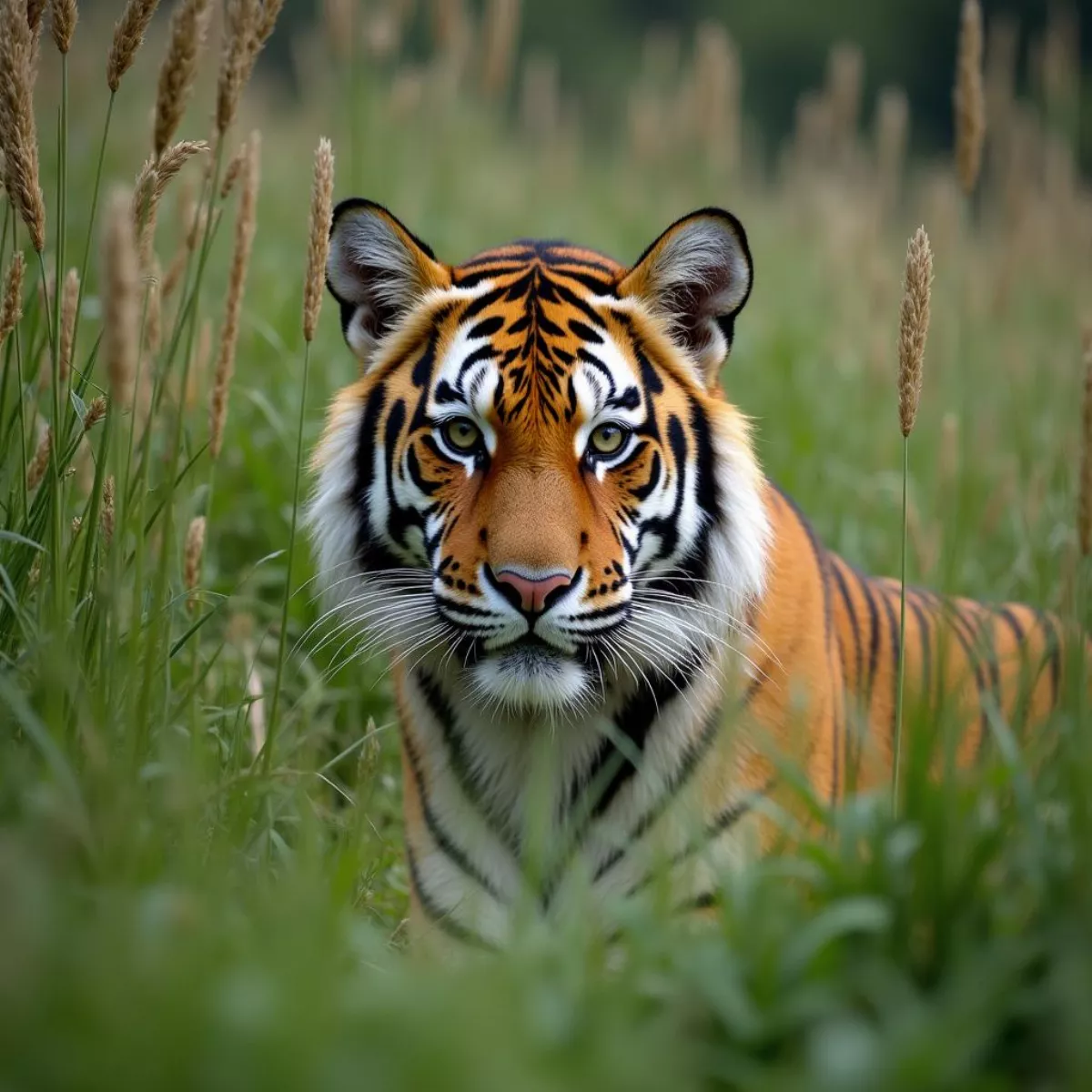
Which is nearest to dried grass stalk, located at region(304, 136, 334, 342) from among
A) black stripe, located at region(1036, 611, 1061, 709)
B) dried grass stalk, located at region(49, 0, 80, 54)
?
dried grass stalk, located at region(49, 0, 80, 54)

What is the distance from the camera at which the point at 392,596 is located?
2.77 metres

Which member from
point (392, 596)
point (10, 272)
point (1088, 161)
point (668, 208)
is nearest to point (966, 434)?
point (668, 208)

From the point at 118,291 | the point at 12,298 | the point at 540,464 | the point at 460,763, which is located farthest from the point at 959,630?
the point at 12,298

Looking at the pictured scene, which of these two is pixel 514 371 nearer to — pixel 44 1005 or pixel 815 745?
pixel 815 745

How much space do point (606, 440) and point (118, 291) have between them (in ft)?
3.86

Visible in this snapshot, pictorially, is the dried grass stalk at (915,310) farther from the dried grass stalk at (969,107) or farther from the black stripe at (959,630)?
the dried grass stalk at (969,107)

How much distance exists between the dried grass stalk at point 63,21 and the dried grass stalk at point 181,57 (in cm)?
37

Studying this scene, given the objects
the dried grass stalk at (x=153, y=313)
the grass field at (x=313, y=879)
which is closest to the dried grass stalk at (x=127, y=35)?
the grass field at (x=313, y=879)

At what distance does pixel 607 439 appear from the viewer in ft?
8.67

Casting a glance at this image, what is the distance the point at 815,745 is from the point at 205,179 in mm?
1700

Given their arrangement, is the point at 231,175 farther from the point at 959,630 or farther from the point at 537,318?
the point at 959,630

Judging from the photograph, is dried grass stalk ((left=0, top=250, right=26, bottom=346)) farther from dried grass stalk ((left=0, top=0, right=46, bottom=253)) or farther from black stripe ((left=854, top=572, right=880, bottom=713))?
black stripe ((left=854, top=572, right=880, bottom=713))

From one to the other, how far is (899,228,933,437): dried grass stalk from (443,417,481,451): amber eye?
2.80ft

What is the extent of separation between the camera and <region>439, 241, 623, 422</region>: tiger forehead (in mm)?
2602
